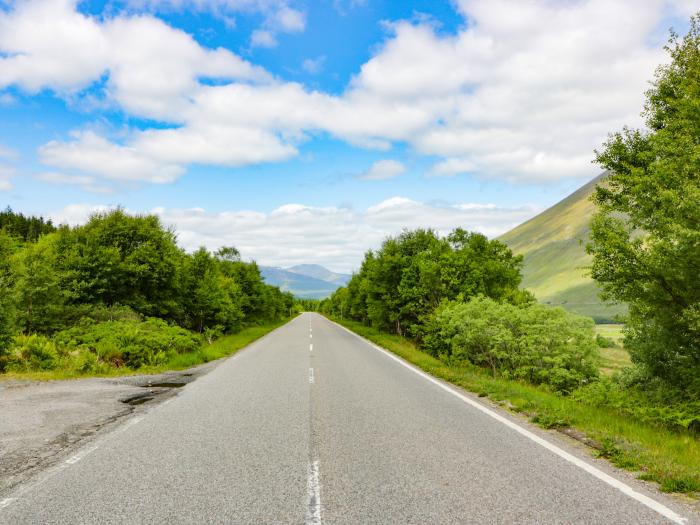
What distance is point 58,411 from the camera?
8.41 metres

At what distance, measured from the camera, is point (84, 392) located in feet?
34.3

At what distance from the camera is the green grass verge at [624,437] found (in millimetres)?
4965

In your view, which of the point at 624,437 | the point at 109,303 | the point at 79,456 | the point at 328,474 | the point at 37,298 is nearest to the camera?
the point at 328,474

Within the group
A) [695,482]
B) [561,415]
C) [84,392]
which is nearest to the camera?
[695,482]

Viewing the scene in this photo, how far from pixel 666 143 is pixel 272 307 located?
6303 centimetres

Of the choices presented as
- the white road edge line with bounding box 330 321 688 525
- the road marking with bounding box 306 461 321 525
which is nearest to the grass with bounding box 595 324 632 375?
the white road edge line with bounding box 330 321 688 525

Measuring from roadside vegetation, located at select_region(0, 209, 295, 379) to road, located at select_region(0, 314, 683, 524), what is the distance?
7.93m

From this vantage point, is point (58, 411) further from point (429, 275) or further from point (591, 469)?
point (429, 275)

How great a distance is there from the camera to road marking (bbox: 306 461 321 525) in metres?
3.93

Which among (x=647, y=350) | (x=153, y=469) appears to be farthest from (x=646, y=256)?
(x=153, y=469)

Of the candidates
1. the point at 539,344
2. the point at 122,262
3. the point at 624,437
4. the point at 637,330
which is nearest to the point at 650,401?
the point at 637,330

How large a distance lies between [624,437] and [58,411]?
9668mm

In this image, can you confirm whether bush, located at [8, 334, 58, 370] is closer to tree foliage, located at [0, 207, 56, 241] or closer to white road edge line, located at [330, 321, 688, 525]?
white road edge line, located at [330, 321, 688, 525]

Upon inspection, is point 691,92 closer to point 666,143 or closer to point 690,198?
point 666,143
